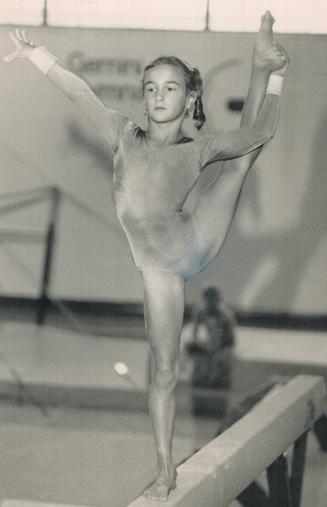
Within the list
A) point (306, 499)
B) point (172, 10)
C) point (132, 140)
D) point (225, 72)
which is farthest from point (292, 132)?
point (132, 140)

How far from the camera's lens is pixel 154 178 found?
3.62 feet

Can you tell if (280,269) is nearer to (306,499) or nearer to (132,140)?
(306,499)

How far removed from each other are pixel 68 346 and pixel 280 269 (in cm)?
133

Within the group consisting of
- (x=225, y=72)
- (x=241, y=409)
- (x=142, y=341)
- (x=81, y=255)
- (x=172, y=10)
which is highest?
(x=172, y=10)

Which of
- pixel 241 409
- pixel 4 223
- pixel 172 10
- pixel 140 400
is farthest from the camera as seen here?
pixel 4 223

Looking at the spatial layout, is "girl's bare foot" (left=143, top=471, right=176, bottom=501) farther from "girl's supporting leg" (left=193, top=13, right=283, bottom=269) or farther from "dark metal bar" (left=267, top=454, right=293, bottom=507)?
"dark metal bar" (left=267, top=454, right=293, bottom=507)

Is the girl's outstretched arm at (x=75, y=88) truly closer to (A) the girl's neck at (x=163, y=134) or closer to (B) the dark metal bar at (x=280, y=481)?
(A) the girl's neck at (x=163, y=134)

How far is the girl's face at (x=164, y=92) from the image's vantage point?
108cm

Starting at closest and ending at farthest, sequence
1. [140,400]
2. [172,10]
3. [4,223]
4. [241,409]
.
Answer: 1. [241,409]
2. [140,400]
3. [172,10]
4. [4,223]

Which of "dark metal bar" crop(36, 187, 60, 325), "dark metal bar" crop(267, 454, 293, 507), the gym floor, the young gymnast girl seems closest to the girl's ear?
the young gymnast girl

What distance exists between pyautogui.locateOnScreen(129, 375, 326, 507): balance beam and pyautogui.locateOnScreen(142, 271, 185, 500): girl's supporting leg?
0.12 meters

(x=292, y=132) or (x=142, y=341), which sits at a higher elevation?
(x=292, y=132)

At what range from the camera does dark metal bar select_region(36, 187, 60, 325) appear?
5516 millimetres

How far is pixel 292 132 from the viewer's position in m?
5.21
